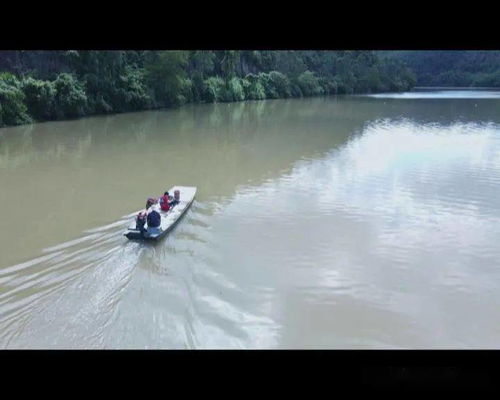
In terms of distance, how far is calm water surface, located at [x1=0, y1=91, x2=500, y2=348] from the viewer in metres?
7.51

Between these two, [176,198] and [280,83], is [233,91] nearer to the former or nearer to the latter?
[280,83]

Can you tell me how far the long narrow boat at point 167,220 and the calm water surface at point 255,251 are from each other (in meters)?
0.24

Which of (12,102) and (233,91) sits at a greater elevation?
(233,91)

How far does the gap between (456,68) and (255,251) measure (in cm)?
10034

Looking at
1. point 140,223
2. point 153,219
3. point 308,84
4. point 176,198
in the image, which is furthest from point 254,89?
point 140,223

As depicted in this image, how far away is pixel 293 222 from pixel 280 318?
4781 mm

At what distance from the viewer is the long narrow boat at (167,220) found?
1027 centimetres

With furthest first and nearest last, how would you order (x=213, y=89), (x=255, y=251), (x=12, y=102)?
(x=213, y=89) → (x=12, y=102) → (x=255, y=251)

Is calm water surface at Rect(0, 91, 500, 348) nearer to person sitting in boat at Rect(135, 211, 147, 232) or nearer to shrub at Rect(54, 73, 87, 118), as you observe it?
person sitting in boat at Rect(135, 211, 147, 232)

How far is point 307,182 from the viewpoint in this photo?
54.1ft

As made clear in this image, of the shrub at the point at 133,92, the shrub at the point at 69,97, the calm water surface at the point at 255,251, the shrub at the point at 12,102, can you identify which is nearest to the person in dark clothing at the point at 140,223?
the calm water surface at the point at 255,251

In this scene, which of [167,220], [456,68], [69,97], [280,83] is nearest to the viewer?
[167,220]

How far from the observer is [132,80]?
38.3 meters
